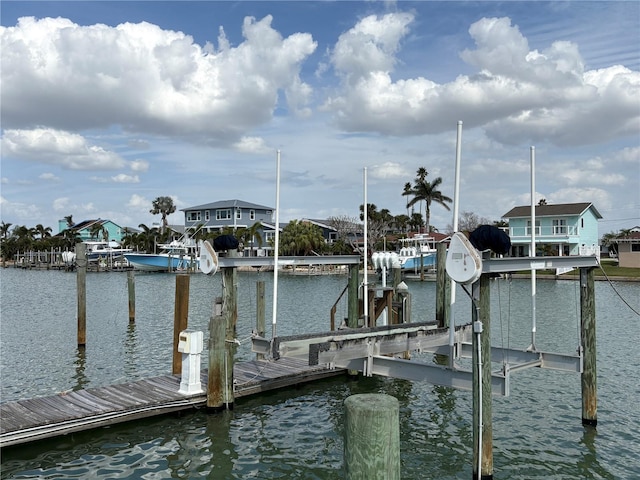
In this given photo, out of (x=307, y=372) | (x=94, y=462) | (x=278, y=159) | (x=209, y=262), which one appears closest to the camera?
(x=94, y=462)

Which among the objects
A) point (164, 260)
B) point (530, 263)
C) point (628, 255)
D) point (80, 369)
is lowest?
point (80, 369)

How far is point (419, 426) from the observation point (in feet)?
38.8

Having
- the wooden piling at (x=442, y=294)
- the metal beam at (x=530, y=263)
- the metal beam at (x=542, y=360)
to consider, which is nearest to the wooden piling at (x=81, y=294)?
the wooden piling at (x=442, y=294)

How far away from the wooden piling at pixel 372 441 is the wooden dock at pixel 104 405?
309 inches

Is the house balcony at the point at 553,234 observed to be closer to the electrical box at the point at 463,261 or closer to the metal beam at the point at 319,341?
the metal beam at the point at 319,341

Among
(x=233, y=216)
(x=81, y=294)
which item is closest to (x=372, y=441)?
(x=81, y=294)

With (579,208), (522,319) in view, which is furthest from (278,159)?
(579,208)

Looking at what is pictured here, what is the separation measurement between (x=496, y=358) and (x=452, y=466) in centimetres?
352

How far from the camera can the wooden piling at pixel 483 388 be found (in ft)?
26.1

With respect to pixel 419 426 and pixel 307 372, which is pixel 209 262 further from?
pixel 419 426

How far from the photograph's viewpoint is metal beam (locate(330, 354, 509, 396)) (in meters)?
8.55

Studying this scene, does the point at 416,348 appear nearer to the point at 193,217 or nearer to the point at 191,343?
the point at 191,343

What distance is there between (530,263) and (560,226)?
6177 centimetres

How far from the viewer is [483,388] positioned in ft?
26.2
